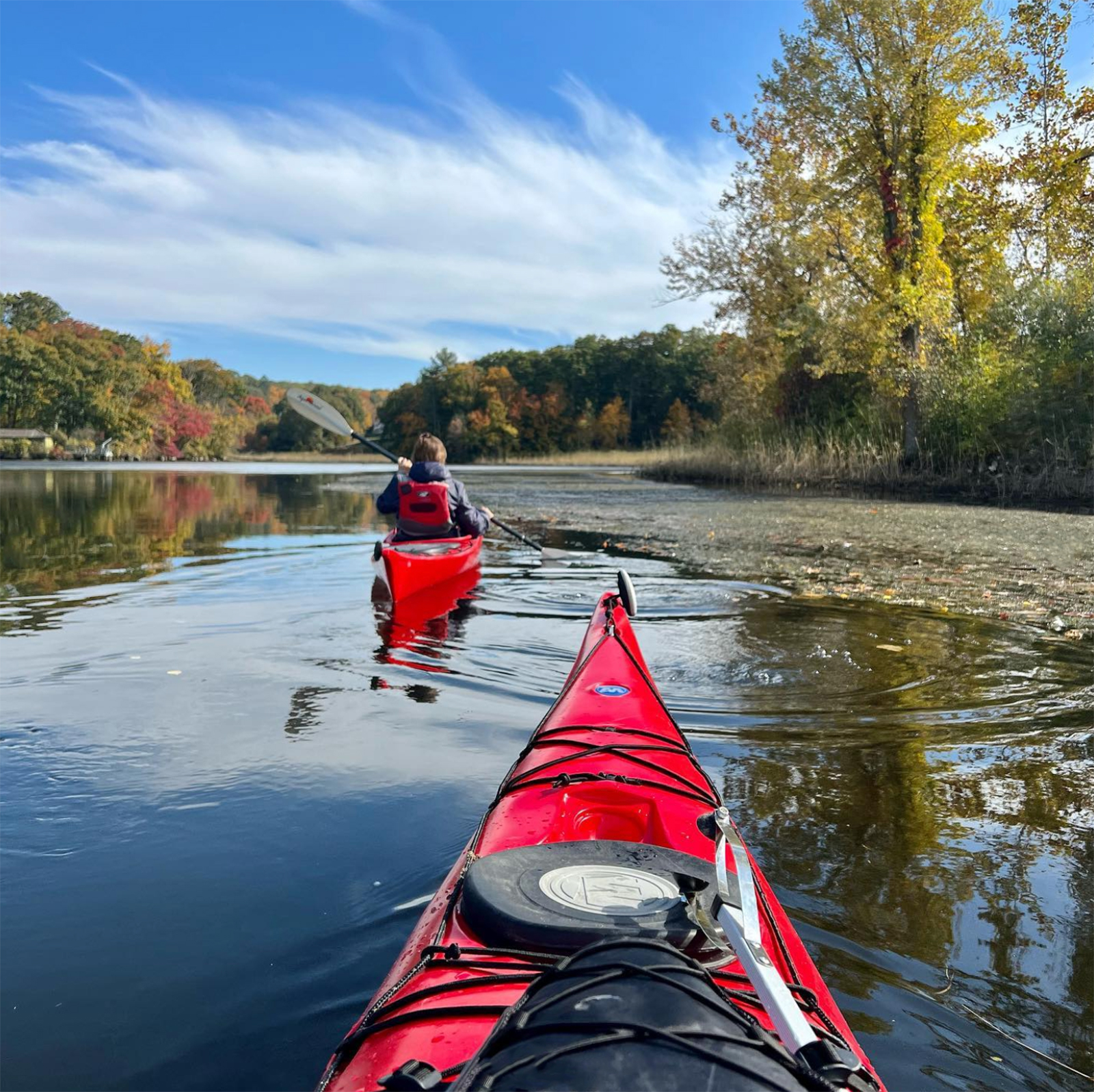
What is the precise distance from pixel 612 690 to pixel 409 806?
37.0 inches

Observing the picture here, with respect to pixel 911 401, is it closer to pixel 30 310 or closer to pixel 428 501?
pixel 428 501

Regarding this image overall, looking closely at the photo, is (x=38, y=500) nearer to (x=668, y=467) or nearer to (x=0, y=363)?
(x=668, y=467)

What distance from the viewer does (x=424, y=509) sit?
8750 millimetres

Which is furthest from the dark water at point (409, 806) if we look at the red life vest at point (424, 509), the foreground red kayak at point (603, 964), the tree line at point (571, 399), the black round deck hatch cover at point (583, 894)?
the tree line at point (571, 399)

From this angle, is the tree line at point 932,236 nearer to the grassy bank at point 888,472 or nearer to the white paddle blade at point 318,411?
the grassy bank at point 888,472

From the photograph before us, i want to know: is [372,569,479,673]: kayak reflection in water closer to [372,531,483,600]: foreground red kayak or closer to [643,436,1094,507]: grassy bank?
[372,531,483,600]: foreground red kayak

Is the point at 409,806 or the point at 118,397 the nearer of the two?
the point at 409,806

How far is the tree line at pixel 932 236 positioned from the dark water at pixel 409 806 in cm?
1503

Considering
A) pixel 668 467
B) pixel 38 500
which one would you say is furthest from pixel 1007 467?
pixel 38 500

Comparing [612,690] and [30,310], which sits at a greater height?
[30,310]

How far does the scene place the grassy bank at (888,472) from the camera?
1791 cm

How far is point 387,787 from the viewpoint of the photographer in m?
3.78

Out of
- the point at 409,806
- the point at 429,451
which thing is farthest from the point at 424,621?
the point at 409,806

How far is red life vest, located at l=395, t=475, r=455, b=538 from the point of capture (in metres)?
8.62
